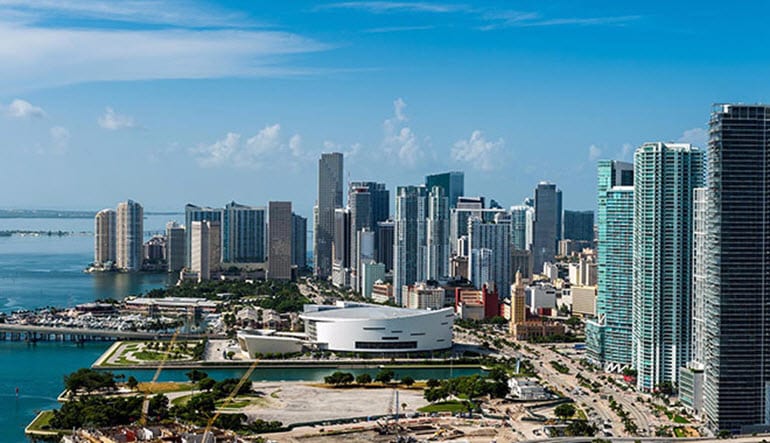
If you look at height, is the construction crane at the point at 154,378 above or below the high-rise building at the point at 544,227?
below

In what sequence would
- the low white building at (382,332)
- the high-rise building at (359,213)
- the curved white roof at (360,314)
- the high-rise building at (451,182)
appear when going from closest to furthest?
the low white building at (382,332)
the curved white roof at (360,314)
the high-rise building at (359,213)
the high-rise building at (451,182)

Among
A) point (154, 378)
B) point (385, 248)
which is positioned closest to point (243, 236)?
point (385, 248)

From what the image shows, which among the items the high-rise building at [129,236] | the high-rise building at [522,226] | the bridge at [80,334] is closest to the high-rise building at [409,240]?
the high-rise building at [522,226]

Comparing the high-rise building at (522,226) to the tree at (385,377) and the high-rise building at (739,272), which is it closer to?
the tree at (385,377)

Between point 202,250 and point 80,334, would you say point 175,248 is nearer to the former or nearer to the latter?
point 202,250

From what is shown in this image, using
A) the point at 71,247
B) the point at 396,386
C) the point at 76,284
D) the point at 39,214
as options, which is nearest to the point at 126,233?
the point at 76,284

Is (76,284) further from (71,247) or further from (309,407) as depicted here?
(71,247)
